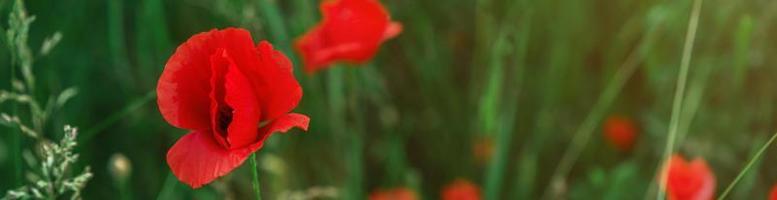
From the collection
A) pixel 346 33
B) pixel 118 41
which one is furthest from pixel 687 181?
pixel 118 41

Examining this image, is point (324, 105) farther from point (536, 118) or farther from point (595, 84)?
point (595, 84)

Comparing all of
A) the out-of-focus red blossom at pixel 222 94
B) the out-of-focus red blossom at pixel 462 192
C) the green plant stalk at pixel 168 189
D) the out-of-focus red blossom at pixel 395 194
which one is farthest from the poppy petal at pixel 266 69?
the out-of-focus red blossom at pixel 462 192

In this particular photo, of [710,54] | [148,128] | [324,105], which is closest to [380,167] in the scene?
[324,105]

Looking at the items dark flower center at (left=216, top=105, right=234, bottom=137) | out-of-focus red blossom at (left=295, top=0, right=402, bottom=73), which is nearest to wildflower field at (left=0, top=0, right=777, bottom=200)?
out-of-focus red blossom at (left=295, top=0, right=402, bottom=73)

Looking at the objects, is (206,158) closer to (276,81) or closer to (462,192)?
(276,81)

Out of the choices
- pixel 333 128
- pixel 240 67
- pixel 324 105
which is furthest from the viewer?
pixel 324 105

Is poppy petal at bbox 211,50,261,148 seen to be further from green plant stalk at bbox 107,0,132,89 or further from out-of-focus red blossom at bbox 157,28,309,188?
green plant stalk at bbox 107,0,132,89

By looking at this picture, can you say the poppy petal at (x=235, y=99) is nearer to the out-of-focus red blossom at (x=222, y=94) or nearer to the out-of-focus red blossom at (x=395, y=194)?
the out-of-focus red blossom at (x=222, y=94)

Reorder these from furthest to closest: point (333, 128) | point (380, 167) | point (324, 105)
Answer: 1. point (380, 167)
2. point (324, 105)
3. point (333, 128)
